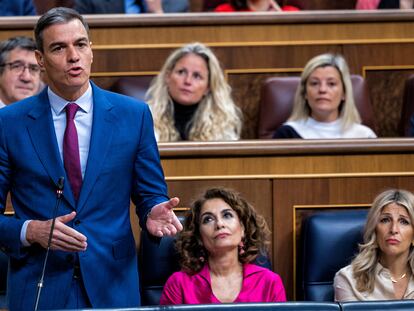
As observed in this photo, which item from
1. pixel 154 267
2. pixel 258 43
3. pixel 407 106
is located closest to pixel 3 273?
pixel 154 267

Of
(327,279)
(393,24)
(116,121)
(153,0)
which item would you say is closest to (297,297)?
(327,279)

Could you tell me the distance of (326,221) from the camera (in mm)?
1528

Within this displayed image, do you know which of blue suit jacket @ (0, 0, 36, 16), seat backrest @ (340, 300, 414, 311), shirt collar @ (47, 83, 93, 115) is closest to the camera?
seat backrest @ (340, 300, 414, 311)

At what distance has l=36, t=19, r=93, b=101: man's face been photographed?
110cm

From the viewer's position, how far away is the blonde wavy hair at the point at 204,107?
1959mm

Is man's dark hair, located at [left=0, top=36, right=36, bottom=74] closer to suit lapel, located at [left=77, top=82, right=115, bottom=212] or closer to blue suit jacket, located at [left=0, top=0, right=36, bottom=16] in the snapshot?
blue suit jacket, located at [left=0, top=0, right=36, bottom=16]

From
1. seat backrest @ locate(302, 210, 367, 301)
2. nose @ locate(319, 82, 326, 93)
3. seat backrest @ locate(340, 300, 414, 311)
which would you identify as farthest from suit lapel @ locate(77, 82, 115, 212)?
nose @ locate(319, 82, 326, 93)

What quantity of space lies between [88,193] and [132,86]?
101cm

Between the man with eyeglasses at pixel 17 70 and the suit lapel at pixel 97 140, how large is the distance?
31.2 inches

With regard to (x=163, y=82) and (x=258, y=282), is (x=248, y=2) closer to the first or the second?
(x=163, y=82)

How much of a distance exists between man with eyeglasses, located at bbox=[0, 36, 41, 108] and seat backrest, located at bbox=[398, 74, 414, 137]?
2.69ft

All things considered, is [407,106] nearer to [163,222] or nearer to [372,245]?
[372,245]

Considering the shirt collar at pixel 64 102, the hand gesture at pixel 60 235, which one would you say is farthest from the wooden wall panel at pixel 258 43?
the hand gesture at pixel 60 235

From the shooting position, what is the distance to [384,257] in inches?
59.2
